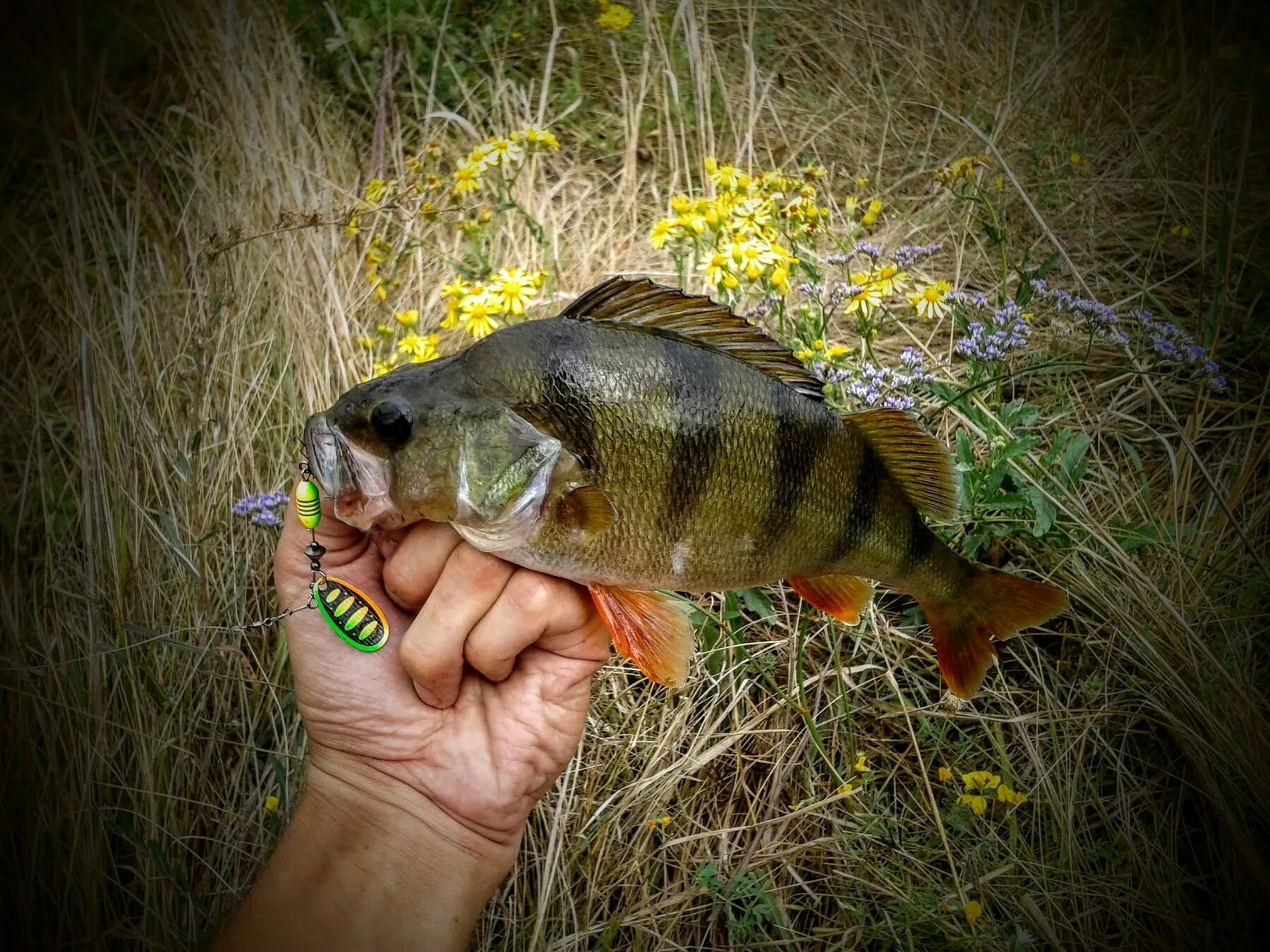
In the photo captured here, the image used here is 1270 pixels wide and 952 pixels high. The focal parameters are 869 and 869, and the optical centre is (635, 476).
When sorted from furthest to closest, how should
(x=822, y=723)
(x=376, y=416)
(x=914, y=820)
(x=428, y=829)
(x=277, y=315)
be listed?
(x=277, y=315)
(x=822, y=723)
(x=914, y=820)
(x=428, y=829)
(x=376, y=416)

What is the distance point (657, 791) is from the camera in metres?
2.47

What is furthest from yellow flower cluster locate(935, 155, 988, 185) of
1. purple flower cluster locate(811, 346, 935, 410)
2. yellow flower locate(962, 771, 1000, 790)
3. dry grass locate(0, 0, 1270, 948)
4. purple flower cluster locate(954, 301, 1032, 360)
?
yellow flower locate(962, 771, 1000, 790)

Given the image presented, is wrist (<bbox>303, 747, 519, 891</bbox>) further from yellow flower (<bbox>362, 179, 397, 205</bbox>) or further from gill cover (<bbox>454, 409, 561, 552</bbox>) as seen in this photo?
yellow flower (<bbox>362, 179, 397, 205</bbox>)

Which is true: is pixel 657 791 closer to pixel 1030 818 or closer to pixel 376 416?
pixel 1030 818

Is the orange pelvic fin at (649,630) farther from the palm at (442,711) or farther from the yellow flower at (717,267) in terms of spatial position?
the yellow flower at (717,267)

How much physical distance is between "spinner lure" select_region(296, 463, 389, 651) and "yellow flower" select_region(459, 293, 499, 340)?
0.74 m

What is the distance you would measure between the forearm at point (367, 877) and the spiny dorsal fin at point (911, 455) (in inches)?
45.2

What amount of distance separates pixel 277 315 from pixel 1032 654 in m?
2.74

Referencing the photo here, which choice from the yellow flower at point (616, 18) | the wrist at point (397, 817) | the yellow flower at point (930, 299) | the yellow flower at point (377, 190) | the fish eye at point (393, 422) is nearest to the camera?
the fish eye at point (393, 422)

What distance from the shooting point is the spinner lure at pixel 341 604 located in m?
1.58

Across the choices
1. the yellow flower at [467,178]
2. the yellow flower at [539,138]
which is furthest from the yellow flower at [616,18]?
the yellow flower at [467,178]

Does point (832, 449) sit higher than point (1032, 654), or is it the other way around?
point (832, 449)

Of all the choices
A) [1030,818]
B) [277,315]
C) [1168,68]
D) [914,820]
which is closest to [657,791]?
[914,820]

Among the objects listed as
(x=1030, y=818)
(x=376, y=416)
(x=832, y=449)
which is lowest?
(x=1030, y=818)
